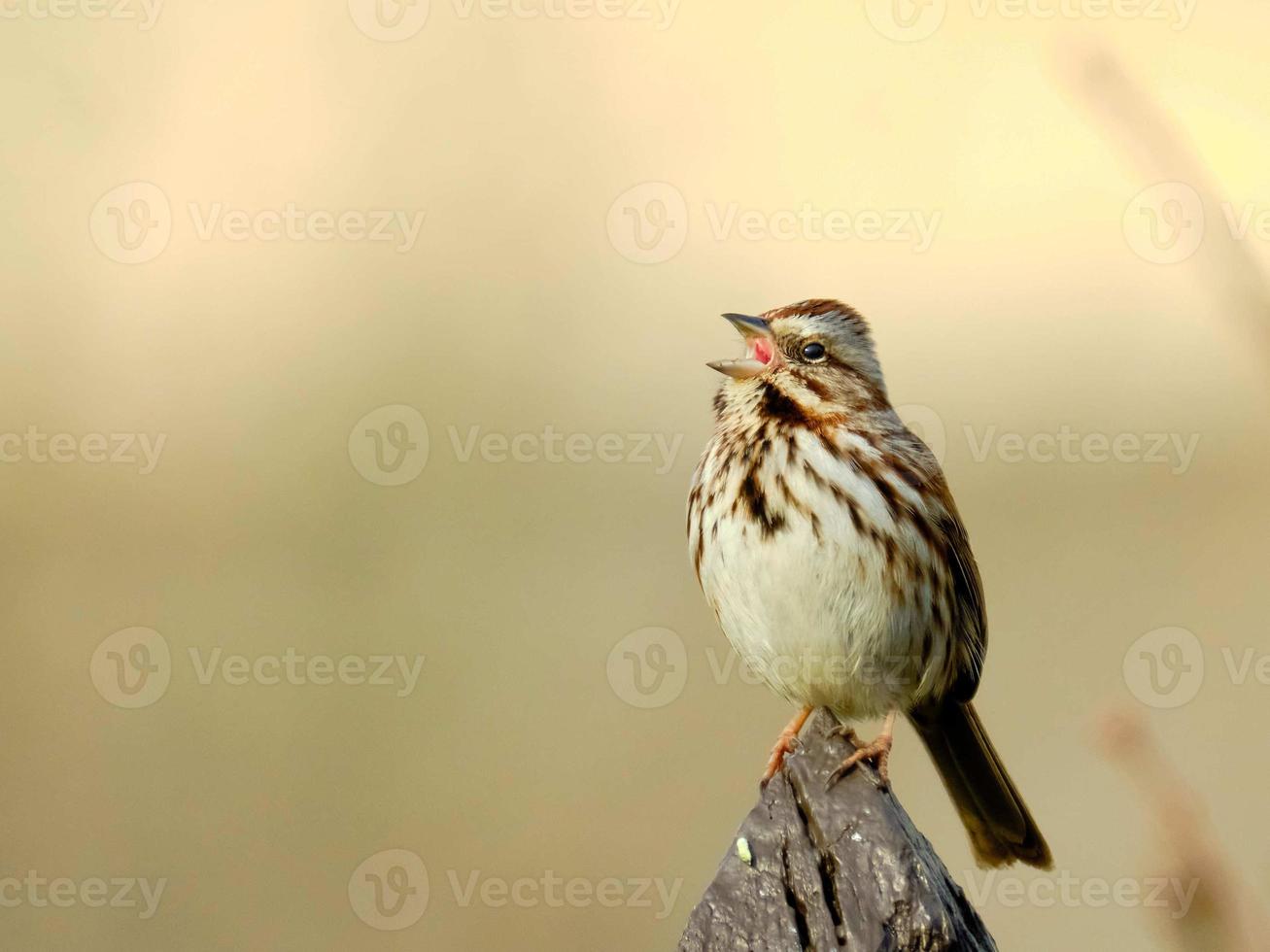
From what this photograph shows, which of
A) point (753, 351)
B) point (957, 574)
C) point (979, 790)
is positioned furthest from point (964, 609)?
point (753, 351)

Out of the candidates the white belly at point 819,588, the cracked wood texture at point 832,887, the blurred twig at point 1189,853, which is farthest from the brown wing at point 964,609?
the blurred twig at point 1189,853

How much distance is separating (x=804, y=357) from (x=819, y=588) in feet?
2.12

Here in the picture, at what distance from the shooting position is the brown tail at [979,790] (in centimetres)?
438

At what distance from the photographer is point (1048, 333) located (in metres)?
8.98

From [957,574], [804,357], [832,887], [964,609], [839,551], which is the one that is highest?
[804,357]

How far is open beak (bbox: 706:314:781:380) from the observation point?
4145 millimetres

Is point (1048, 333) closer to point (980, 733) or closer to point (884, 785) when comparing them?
point (980, 733)

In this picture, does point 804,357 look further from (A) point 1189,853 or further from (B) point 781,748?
(A) point 1189,853

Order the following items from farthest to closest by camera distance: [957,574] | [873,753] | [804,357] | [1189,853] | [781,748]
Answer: [957,574] < [804,357] < [781,748] < [873,753] < [1189,853]

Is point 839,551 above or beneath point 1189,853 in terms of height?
above

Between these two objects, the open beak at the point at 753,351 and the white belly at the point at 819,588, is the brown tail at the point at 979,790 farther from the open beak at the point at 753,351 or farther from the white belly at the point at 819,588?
the open beak at the point at 753,351

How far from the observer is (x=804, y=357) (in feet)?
13.8

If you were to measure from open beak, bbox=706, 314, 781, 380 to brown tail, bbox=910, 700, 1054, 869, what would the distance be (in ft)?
3.76

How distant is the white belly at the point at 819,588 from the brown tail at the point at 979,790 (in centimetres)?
39
